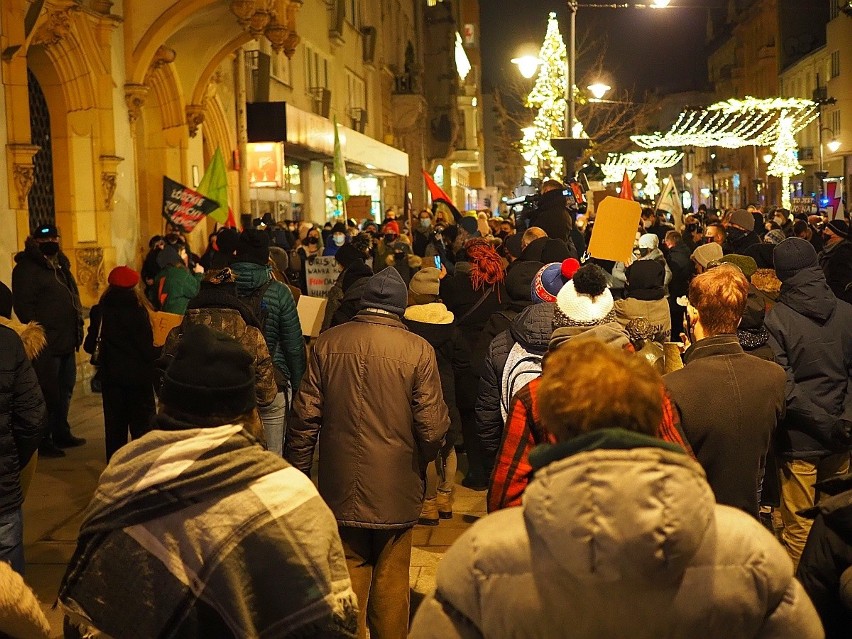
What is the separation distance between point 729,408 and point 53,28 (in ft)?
37.8

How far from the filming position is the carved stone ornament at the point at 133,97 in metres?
16.3

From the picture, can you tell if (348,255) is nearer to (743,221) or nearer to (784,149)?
(743,221)

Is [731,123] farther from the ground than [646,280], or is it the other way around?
[731,123]

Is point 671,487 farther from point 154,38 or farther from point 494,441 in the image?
point 154,38

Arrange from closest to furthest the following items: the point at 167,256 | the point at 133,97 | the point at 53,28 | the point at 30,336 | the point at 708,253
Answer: the point at 30,336, the point at 708,253, the point at 167,256, the point at 53,28, the point at 133,97

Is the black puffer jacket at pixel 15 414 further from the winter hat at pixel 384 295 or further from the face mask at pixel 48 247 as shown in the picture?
the face mask at pixel 48 247

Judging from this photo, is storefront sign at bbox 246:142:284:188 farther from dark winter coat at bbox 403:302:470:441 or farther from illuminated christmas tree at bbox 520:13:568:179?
dark winter coat at bbox 403:302:470:441

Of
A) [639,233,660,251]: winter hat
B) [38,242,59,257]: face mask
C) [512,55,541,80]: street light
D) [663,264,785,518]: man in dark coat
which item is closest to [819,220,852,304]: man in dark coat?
[639,233,660,251]: winter hat

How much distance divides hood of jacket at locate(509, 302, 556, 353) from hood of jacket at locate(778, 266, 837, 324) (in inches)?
61.8

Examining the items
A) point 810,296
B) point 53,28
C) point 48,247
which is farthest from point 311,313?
point 53,28

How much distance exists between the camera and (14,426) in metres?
5.41

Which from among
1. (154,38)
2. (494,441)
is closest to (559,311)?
(494,441)

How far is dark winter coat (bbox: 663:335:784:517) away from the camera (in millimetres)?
4730

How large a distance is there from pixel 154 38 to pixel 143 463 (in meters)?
14.7
